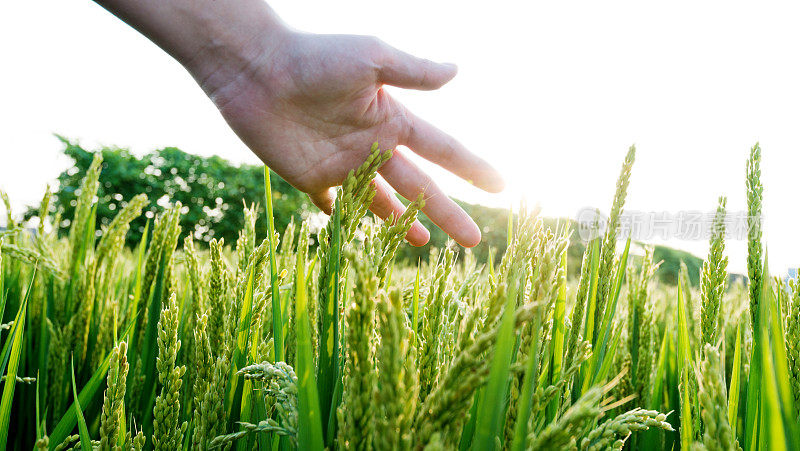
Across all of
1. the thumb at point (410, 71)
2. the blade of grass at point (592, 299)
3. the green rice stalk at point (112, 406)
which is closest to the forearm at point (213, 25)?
the thumb at point (410, 71)

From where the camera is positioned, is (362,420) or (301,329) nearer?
(362,420)

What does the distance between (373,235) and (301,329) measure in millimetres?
235

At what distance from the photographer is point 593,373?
1123 millimetres

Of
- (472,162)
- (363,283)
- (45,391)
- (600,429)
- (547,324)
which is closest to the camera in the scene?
(363,283)

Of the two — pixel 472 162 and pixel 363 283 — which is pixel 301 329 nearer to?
pixel 363 283

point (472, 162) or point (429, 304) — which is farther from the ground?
point (472, 162)

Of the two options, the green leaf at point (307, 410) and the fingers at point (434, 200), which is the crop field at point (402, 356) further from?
the fingers at point (434, 200)

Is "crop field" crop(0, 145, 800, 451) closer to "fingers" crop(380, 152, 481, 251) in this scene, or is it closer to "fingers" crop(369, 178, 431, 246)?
"fingers" crop(369, 178, 431, 246)

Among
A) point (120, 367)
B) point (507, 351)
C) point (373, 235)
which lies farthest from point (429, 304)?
point (120, 367)

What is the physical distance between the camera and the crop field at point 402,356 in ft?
1.90

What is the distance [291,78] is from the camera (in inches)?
58.5

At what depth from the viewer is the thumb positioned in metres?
1.40

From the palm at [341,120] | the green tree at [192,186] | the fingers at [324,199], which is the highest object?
the green tree at [192,186]

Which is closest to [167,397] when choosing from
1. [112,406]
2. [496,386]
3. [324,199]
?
[112,406]
